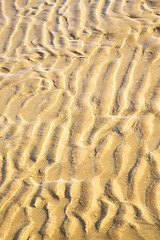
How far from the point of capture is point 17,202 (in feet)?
8.61

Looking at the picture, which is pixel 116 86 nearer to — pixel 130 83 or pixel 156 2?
pixel 130 83

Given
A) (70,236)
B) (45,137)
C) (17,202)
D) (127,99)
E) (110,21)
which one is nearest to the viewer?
(70,236)

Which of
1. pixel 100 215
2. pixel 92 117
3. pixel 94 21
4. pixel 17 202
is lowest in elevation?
pixel 17 202

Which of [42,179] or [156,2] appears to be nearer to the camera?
[42,179]

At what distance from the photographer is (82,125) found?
323 centimetres

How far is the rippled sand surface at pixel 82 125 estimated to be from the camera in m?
2.47

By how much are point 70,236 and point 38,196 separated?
49 centimetres

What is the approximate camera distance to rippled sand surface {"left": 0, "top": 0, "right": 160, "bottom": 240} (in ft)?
8.09

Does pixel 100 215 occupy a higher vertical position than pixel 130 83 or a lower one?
lower

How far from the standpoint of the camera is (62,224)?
2436mm

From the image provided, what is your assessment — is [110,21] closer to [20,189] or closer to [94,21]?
[94,21]

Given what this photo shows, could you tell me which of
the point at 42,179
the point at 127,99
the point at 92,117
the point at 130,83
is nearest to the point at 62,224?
the point at 42,179

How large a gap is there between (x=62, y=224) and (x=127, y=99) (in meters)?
1.66

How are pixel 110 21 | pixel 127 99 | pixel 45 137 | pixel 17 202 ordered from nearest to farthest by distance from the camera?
pixel 17 202 → pixel 45 137 → pixel 127 99 → pixel 110 21
